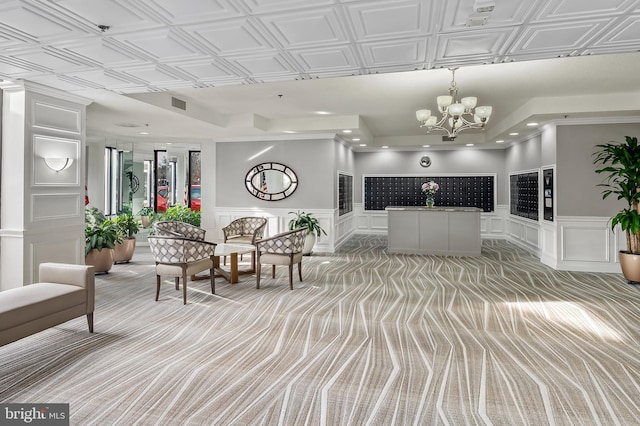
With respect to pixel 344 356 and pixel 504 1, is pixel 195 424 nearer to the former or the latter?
pixel 344 356

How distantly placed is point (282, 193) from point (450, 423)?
684 centimetres

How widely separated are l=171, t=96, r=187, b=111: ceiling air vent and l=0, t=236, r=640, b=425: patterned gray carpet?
9.06 feet

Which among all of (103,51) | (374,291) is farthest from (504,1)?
(374,291)

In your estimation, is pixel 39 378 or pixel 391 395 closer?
pixel 391 395

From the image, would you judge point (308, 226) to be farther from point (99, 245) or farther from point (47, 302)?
point (47, 302)

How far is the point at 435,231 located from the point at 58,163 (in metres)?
6.72

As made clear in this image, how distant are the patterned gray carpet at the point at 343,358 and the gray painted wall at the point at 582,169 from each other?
5.30 feet

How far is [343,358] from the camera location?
119 inches

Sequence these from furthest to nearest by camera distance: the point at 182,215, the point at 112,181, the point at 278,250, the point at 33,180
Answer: the point at 112,181 → the point at 182,215 → the point at 278,250 → the point at 33,180

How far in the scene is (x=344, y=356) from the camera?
3057mm

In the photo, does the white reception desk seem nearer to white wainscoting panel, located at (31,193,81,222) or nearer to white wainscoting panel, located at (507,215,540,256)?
white wainscoting panel, located at (507,215,540,256)

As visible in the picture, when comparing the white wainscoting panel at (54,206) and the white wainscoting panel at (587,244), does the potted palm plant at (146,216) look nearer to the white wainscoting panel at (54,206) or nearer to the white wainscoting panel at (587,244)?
the white wainscoting panel at (54,206)

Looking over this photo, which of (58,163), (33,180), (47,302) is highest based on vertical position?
(58,163)

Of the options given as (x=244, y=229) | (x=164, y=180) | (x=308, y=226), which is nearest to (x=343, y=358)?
(x=244, y=229)
